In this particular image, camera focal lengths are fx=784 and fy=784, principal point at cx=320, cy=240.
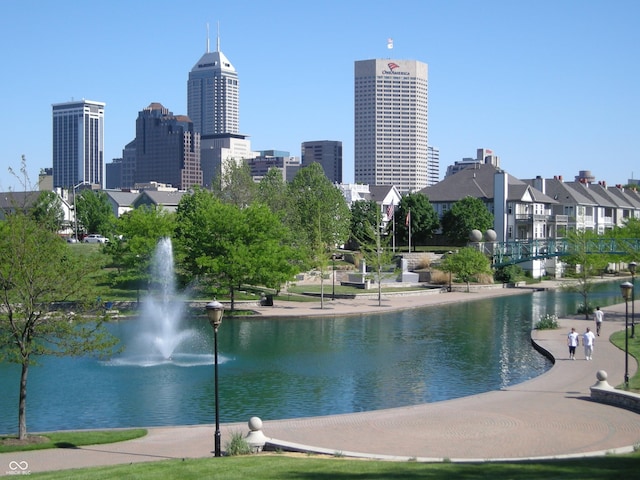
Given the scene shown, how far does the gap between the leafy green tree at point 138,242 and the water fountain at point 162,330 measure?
0.62 meters

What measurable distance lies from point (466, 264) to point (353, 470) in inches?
2438

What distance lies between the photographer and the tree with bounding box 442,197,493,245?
4080 inches

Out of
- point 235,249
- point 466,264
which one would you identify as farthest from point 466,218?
point 235,249

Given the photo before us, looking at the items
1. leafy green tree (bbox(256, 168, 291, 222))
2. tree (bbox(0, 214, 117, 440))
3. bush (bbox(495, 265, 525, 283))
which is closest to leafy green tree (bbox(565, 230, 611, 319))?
bush (bbox(495, 265, 525, 283))

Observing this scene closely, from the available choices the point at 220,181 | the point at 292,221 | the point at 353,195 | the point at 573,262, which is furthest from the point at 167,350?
the point at 353,195

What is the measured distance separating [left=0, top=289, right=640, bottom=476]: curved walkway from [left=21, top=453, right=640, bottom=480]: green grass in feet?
6.73

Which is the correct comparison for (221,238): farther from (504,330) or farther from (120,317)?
(504,330)

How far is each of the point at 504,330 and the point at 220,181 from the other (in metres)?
50.5

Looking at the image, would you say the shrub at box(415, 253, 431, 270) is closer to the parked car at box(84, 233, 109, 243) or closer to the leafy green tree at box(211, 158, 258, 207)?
the leafy green tree at box(211, 158, 258, 207)

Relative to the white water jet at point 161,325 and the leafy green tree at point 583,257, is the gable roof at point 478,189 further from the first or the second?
the white water jet at point 161,325

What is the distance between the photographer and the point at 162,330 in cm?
4703

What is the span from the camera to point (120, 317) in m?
56.0

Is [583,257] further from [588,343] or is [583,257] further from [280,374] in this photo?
[280,374]

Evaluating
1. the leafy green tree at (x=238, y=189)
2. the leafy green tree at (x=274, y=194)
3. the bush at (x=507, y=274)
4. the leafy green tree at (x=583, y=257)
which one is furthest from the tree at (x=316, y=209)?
the leafy green tree at (x=583, y=257)
